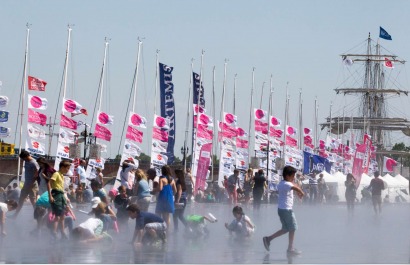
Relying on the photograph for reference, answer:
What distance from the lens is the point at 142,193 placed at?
65.2 ft

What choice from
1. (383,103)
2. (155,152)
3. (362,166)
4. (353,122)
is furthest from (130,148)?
(383,103)

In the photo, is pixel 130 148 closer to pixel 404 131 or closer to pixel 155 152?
pixel 155 152

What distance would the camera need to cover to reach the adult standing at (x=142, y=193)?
1975 cm

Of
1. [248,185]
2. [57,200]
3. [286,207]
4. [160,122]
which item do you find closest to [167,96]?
[160,122]

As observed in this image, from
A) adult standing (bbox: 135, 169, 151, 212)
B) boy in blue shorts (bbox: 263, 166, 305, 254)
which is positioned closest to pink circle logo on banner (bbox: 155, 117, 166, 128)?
adult standing (bbox: 135, 169, 151, 212)

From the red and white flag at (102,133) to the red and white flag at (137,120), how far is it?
1204 millimetres

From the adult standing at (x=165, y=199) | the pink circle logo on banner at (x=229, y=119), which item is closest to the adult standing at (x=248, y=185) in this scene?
the pink circle logo on banner at (x=229, y=119)

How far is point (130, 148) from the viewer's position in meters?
46.1

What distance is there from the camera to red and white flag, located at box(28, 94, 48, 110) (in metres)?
44.2

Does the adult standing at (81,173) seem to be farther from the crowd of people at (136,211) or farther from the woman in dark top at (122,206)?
the woman in dark top at (122,206)

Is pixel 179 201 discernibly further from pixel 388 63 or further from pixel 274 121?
pixel 388 63

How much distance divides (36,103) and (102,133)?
385 centimetres

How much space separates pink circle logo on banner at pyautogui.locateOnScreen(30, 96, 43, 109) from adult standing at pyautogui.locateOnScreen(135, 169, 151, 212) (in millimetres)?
24967

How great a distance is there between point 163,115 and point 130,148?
4606 millimetres
